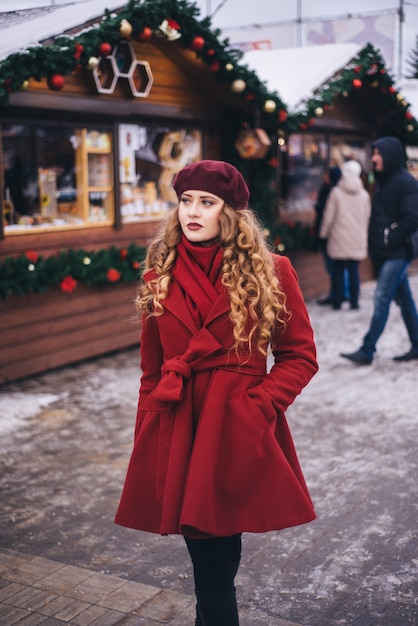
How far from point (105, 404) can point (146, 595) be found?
3.52 meters

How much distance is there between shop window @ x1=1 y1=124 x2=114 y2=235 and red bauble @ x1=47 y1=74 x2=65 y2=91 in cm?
68

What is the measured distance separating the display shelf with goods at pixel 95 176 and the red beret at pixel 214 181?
6073mm

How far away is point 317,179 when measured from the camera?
13562mm

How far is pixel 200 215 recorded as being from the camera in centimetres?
287

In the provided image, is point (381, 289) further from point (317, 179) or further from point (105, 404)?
point (317, 179)

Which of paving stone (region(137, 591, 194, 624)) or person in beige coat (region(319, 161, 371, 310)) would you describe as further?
person in beige coat (region(319, 161, 371, 310))

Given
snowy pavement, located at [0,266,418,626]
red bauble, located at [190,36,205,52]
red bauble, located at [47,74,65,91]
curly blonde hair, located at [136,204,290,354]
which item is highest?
red bauble, located at [190,36,205,52]

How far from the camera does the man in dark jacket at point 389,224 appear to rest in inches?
310

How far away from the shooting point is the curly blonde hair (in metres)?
2.82

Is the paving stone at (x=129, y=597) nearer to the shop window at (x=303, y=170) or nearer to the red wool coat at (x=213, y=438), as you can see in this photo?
the red wool coat at (x=213, y=438)

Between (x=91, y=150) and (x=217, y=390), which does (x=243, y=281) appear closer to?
(x=217, y=390)

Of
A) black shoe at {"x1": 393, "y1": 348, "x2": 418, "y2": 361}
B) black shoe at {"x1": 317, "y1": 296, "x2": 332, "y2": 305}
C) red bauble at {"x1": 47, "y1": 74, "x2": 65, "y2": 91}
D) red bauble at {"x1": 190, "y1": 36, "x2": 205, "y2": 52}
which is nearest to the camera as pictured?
red bauble at {"x1": 47, "y1": 74, "x2": 65, "y2": 91}

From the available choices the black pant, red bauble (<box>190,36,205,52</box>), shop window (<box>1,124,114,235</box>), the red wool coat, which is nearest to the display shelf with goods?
shop window (<box>1,124,114,235</box>)

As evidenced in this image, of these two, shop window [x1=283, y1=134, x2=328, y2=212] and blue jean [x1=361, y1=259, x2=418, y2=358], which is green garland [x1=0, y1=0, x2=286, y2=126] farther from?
blue jean [x1=361, y1=259, x2=418, y2=358]
